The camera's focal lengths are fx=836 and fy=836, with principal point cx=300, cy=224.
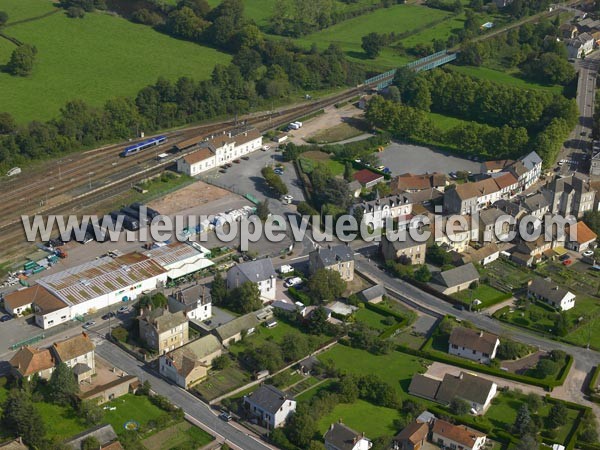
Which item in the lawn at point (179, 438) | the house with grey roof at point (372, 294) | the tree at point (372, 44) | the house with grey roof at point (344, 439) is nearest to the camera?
the house with grey roof at point (344, 439)

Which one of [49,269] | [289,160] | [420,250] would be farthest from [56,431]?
[289,160]

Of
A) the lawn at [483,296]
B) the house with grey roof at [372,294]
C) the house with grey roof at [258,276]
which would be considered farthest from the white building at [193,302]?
the lawn at [483,296]

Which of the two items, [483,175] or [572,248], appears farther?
[483,175]

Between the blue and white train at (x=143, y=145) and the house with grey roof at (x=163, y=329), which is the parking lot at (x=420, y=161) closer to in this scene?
the blue and white train at (x=143, y=145)

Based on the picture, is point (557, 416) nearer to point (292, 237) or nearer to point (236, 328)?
point (236, 328)

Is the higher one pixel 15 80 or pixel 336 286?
pixel 15 80

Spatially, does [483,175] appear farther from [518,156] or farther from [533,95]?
[533,95]

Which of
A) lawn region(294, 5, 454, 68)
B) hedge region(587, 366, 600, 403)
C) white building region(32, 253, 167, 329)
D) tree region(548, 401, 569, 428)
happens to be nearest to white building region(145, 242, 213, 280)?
white building region(32, 253, 167, 329)
